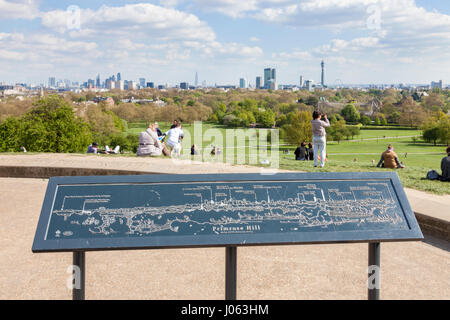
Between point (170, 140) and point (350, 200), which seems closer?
point (350, 200)

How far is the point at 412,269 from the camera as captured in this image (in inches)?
231

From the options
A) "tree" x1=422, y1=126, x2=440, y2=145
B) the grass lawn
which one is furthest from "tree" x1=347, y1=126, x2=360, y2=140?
"tree" x1=422, y1=126, x2=440, y2=145

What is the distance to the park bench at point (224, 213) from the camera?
13.2 ft

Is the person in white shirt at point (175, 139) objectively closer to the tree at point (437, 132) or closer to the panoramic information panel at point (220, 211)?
the panoramic information panel at point (220, 211)

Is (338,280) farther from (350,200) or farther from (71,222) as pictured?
(71,222)

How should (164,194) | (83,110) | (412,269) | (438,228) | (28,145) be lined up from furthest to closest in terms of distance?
(83,110)
(28,145)
(438,228)
(412,269)
(164,194)

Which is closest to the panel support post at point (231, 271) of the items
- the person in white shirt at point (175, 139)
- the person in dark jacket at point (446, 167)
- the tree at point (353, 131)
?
the person in dark jacket at point (446, 167)

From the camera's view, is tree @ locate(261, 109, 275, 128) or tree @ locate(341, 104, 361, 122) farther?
tree @ locate(261, 109, 275, 128)

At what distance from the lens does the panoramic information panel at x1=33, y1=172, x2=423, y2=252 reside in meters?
4.04

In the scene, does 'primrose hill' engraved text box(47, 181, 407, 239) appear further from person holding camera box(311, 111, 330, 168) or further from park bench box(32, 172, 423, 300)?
person holding camera box(311, 111, 330, 168)

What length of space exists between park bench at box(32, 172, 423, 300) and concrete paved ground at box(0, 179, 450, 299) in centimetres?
82

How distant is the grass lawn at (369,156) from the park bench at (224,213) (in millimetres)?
5504
